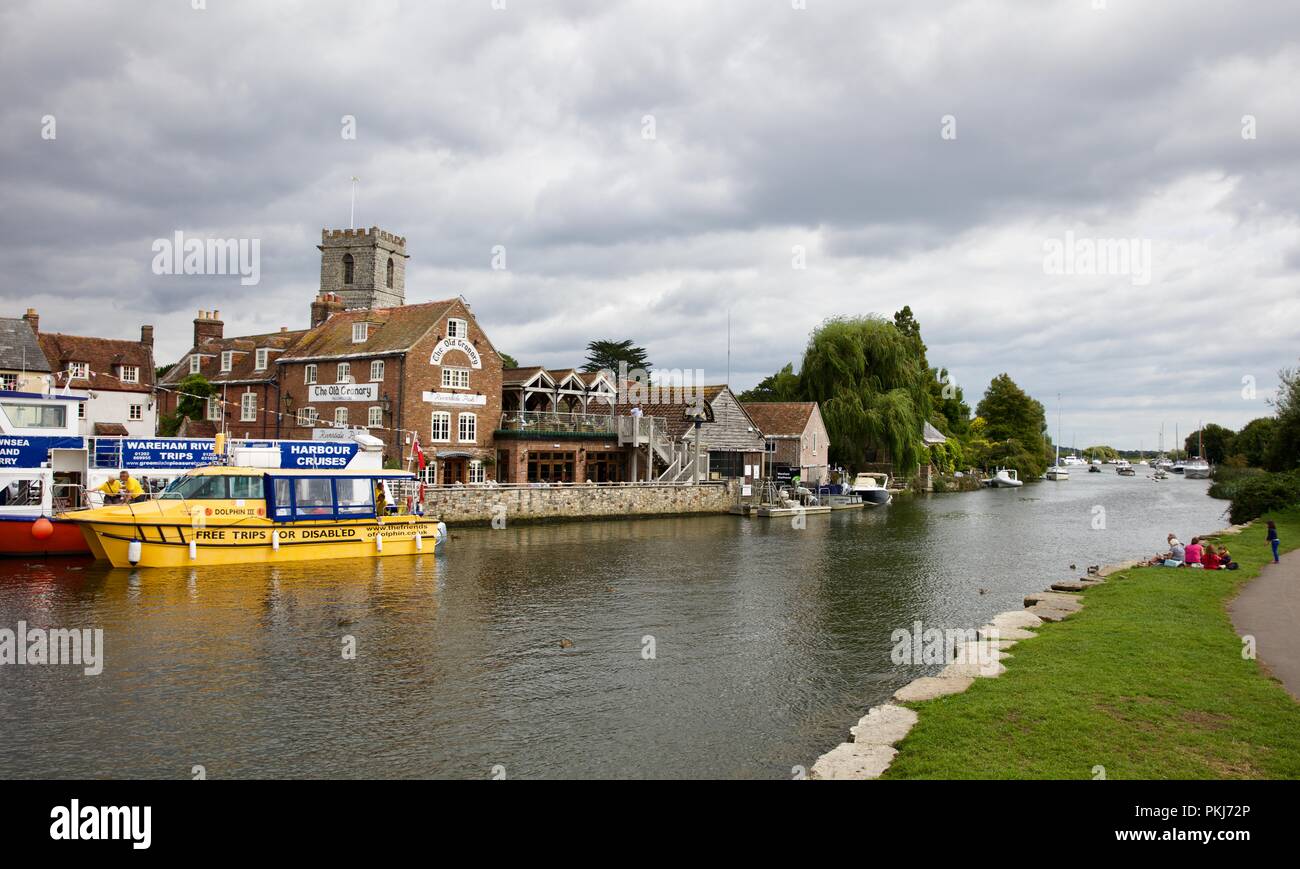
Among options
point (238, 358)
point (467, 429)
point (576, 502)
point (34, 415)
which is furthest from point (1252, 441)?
point (34, 415)

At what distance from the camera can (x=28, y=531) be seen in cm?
2591

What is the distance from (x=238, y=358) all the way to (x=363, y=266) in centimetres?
2851

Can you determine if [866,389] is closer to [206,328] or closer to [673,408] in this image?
[673,408]

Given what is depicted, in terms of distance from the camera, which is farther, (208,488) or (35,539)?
(35,539)

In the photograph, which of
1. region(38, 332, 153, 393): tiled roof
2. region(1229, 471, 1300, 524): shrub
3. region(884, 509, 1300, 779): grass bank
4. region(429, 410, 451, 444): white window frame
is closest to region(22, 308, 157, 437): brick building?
region(38, 332, 153, 393): tiled roof

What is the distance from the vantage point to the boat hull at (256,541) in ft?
79.8

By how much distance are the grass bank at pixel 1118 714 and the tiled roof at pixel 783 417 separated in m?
47.3

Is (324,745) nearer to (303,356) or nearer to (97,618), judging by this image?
(97,618)

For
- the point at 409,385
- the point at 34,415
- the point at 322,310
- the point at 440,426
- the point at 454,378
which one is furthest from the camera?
the point at 322,310

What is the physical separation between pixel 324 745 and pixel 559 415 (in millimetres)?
37695

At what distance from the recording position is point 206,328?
186 feet

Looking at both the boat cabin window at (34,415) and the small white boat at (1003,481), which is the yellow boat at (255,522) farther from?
the small white boat at (1003,481)

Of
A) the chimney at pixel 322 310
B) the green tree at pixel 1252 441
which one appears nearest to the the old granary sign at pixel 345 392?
the chimney at pixel 322 310
